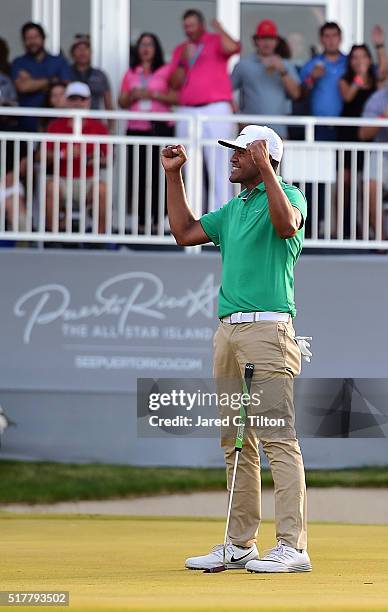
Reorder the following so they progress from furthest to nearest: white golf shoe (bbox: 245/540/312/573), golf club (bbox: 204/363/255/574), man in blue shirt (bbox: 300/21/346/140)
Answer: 1. man in blue shirt (bbox: 300/21/346/140)
2. golf club (bbox: 204/363/255/574)
3. white golf shoe (bbox: 245/540/312/573)

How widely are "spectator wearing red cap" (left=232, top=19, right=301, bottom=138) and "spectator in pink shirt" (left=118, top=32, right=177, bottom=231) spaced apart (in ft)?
2.12

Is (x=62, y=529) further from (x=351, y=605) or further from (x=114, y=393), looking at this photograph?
(x=351, y=605)

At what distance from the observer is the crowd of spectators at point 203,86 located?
13.5m

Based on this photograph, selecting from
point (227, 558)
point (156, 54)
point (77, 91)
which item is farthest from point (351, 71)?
point (227, 558)

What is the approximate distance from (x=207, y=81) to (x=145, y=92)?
22.3 inches

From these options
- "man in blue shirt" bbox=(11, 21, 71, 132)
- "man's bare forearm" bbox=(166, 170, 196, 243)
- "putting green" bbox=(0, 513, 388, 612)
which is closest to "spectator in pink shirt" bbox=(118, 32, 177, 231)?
"man in blue shirt" bbox=(11, 21, 71, 132)

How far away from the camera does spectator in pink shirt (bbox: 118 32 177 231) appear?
13.6 m

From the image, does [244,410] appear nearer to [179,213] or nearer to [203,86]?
[179,213]

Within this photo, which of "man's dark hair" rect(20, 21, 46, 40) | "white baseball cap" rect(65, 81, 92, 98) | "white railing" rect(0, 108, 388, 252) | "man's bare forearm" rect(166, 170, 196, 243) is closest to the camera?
"man's bare forearm" rect(166, 170, 196, 243)

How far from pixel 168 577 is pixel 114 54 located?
935cm

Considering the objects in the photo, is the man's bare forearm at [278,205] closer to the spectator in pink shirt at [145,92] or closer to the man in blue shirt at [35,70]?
the spectator in pink shirt at [145,92]

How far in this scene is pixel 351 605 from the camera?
5125 millimetres

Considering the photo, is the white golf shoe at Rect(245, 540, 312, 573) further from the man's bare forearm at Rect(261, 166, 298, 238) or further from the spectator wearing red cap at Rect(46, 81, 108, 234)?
the spectator wearing red cap at Rect(46, 81, 108, 234)

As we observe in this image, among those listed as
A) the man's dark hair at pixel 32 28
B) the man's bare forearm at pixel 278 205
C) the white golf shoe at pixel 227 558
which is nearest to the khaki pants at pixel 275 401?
the white golf shoe at pixel 227 558
